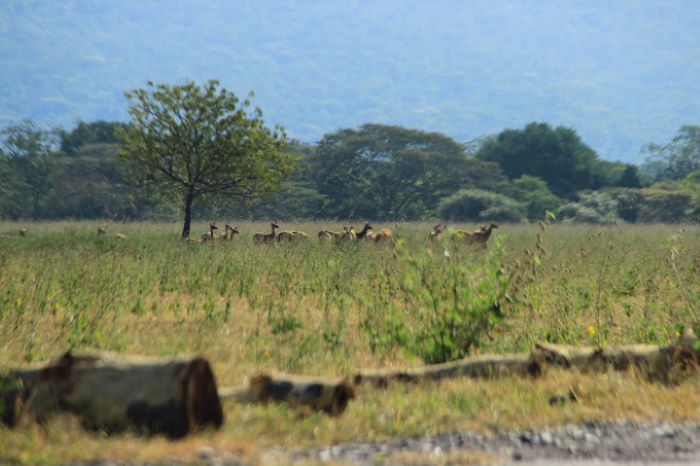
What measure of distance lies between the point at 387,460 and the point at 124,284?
28.9 feet

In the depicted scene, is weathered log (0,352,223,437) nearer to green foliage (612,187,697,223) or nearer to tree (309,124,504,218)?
green foliage (612,187,697,223)

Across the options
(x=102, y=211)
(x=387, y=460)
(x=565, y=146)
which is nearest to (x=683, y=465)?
(x=387, y=460)

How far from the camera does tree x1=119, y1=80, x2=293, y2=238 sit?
26281 mm

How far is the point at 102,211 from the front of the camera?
55.8 meters

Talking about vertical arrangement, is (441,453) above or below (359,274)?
below

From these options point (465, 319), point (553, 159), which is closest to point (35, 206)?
point (553, 159)

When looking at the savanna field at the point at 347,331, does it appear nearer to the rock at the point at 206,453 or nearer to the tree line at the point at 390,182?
the rock at the point at 206,453

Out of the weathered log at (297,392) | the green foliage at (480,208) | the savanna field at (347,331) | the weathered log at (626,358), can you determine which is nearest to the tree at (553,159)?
the green foliage at (480,208)

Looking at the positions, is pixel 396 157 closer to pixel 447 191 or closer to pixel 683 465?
pixel 447 191

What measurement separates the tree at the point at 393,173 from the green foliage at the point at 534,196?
6.96ft

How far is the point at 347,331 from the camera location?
9.74m

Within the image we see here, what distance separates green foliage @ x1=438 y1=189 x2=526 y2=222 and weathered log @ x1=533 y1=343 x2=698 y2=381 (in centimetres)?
4348

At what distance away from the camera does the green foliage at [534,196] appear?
56259mm

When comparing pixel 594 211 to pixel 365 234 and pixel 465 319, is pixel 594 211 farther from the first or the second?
pixel 465 319
